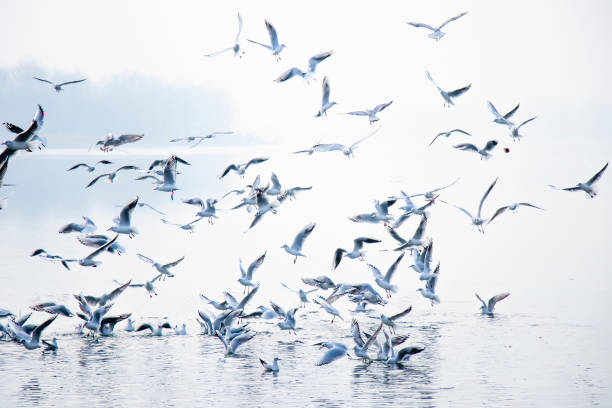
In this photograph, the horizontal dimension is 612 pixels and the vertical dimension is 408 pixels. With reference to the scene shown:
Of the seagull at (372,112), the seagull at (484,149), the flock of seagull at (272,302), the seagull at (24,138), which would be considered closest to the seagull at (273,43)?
the flock of seagull at (272,302)

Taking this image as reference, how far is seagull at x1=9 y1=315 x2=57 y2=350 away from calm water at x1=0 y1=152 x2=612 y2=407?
8.4 inches

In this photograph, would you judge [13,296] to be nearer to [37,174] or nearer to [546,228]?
[546,228]

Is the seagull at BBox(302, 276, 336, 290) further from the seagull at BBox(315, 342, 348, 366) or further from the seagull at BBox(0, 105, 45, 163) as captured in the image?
the seagull at BBox(0, 105, 45, 163)

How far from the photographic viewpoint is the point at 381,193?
144 ft

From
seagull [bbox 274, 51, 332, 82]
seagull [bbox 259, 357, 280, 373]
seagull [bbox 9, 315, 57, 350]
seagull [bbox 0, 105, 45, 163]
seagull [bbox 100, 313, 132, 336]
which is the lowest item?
seagull [bbox 259, 357, 280, 373]

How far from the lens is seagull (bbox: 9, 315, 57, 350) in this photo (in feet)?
45.6

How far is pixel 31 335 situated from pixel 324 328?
5.06m

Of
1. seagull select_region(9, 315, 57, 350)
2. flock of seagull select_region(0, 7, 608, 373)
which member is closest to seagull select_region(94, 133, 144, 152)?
flock of seagull select_region(0, 7, 608, 373)

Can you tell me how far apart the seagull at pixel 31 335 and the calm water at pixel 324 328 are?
8.4 inches

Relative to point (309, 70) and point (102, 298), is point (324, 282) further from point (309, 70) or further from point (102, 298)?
point (309, 70)

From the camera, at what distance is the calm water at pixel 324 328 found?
12.5 m

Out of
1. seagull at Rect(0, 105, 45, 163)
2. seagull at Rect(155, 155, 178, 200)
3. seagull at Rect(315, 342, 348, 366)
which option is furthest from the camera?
seagull at Rect(155, 155, 178, 200)

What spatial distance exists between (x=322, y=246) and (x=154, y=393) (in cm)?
1427

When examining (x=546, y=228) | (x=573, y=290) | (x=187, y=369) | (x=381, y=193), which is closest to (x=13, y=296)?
(x=187, y=369)
